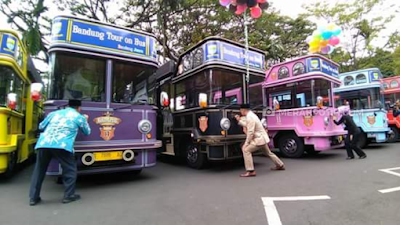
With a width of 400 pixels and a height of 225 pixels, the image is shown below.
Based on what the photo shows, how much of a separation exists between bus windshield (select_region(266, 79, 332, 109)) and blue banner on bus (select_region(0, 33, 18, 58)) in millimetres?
7468

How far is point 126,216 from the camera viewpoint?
10.6ft

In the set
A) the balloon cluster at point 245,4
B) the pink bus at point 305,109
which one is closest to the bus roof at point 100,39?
the balloon cluster at point 245,4

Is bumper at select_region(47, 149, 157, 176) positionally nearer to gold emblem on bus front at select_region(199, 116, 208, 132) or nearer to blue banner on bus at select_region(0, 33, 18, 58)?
gold emblem on bus front at select_region(199, 116, 208, 132)

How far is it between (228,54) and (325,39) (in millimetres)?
5584

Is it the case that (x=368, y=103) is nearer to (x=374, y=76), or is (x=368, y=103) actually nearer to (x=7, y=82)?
(x=374, y=76)

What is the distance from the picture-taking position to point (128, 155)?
482cm

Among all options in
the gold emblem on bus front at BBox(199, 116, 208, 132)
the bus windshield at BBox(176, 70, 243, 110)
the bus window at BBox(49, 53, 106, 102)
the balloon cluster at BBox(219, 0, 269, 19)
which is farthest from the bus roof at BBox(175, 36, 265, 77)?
the bus window at BBox(49, 53, 106, 102)

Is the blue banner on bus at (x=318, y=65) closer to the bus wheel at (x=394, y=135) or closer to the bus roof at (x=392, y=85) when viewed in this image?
the bus wheel at (x=394, y=135)

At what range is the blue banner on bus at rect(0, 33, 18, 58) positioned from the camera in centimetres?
517

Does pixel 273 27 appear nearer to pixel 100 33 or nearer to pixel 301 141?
pixel 301 141

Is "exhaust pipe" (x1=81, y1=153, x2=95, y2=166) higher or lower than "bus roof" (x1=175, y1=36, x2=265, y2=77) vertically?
lower

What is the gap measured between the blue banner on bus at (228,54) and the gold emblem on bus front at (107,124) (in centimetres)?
256

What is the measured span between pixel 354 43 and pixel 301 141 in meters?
12.7

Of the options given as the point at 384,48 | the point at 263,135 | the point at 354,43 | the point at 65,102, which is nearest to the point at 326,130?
the point at 263,135
